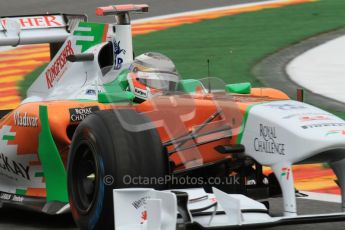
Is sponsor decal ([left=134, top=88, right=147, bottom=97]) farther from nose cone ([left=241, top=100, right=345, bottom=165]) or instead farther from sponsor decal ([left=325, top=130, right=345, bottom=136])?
sponsor decal ([left=325, top=130, right=345, bottom=136])

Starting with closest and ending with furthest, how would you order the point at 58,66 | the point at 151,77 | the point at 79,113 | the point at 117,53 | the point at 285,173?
the point at 285,173, the point at 79,113, the point at 151,77, the point at 117,53, the point at 58,66

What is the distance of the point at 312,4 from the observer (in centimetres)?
1852

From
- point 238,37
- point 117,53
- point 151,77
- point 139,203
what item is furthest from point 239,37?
point 139,203

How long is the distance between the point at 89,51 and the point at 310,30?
27.2ft

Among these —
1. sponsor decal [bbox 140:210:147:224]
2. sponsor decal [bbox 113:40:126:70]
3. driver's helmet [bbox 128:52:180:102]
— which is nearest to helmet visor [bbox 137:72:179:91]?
driver's helmet [bbox 128:52:180:102]

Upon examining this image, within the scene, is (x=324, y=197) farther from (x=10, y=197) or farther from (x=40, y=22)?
(x=40, y=22)

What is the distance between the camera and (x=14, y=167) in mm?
7754

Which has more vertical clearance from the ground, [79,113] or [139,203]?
[79,113]

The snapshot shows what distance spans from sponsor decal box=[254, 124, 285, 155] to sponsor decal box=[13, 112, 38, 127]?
1990mm

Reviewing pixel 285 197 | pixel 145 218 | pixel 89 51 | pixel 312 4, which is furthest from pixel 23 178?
pixel 312 4

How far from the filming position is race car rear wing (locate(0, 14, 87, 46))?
9.04 m

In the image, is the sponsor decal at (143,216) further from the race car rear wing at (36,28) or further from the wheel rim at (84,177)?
the race car rear wing at (36,28)

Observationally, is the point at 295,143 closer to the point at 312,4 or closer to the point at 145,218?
the point at 145,218

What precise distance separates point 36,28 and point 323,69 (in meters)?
5.51
